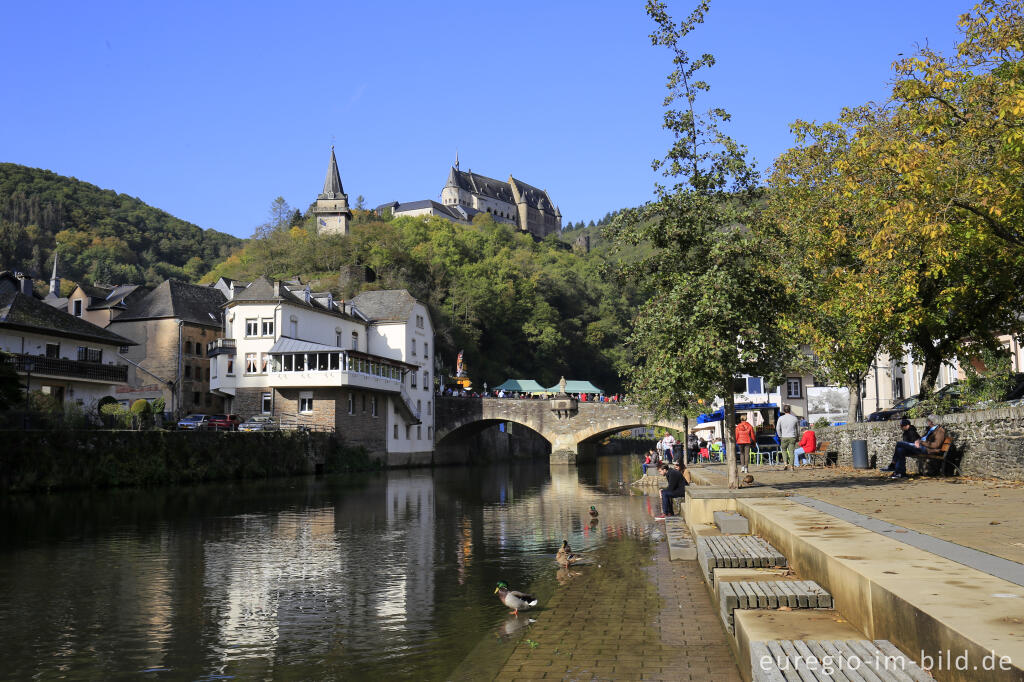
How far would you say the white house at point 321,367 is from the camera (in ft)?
167

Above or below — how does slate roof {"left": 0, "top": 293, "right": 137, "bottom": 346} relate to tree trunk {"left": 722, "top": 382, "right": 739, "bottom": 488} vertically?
above

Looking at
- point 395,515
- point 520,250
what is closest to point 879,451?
point 395,515

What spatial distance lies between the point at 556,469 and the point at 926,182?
151ft

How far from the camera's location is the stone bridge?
63.8 metres

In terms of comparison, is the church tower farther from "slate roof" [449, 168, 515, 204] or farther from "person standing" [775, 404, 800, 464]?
"person standing" [775, 404, 800, 464]

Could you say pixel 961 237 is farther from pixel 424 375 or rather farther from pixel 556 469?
pixel 424 375

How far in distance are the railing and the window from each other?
136 feet

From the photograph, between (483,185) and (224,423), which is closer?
(224,423)

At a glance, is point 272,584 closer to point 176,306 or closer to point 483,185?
point 176,306

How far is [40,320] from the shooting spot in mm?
42125

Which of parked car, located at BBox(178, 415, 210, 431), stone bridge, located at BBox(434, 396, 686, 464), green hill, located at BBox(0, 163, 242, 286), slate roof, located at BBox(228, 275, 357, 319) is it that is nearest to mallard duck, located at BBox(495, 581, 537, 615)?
parked car, located at BBox(178, 415, 210, 431)

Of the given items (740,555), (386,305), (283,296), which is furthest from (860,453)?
(386,305)

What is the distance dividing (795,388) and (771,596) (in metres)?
54.3

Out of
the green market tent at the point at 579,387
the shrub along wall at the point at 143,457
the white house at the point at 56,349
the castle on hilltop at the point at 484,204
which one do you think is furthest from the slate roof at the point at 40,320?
the castle on hilltop at the point at 484,204
